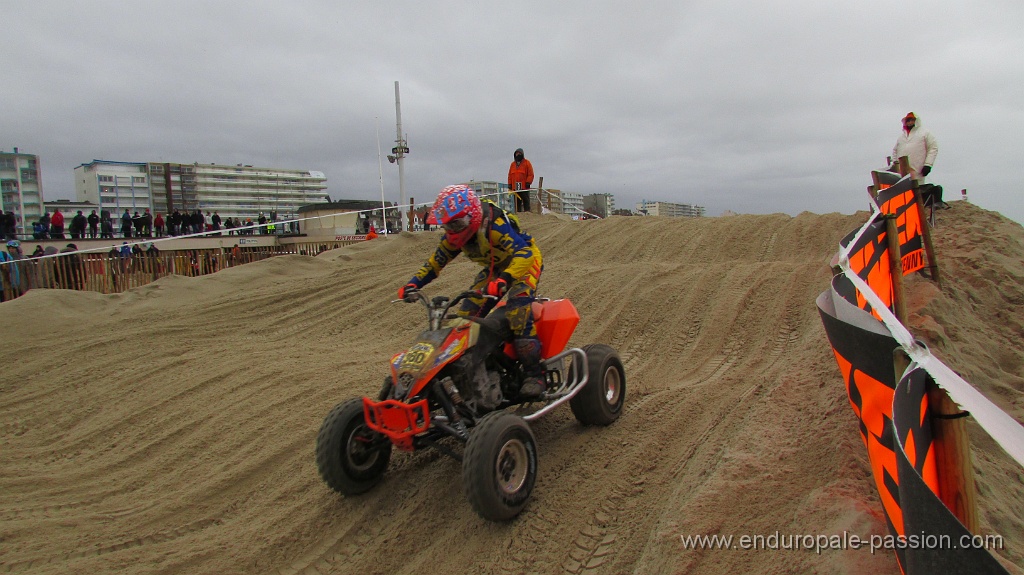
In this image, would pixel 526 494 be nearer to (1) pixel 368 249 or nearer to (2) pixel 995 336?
(2) pixel 995 336

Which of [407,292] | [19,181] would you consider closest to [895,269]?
[407,292]

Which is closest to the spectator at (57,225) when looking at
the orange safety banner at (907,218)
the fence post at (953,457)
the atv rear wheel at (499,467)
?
the atv rear wheel at (499,467)

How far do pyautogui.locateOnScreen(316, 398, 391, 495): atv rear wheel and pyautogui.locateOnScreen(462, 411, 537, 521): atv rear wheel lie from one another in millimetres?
897

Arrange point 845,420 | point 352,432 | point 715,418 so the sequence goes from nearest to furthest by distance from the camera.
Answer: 1. point 845,420
2. point 352,432
3. point 715,418

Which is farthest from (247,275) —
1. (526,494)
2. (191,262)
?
(526,494)

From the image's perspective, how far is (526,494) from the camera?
357 cm

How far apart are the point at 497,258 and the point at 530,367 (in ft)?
3.00

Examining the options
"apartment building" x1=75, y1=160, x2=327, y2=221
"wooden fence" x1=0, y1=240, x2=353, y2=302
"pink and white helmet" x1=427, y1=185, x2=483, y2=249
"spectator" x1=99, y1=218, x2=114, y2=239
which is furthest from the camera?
"apartment building" x1=75, y1=160, x2=327, y2=221

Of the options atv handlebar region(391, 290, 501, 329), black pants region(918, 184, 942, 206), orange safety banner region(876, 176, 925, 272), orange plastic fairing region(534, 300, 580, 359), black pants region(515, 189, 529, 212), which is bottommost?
orange plastic fairing region(534, 300, 580, 359)

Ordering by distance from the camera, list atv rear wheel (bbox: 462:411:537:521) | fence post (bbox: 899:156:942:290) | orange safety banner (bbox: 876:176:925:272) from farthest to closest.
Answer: fence post (bbox: 899:156:942:290)
orange safety banner (bbox: 876:176:925:272)
atv rear wheel (bbox: 462:411:537:521)

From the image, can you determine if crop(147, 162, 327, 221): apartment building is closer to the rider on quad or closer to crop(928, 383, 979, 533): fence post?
the rider on quad

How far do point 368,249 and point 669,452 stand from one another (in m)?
10.5

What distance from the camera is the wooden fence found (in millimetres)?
10477

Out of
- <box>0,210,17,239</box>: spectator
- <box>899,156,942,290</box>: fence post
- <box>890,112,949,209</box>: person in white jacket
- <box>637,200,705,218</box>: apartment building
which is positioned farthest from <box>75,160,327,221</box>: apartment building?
<box>899,156,942,290</box>: fence post
